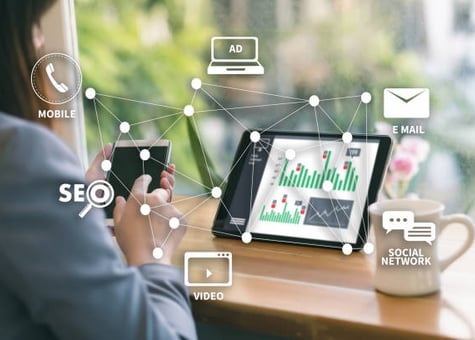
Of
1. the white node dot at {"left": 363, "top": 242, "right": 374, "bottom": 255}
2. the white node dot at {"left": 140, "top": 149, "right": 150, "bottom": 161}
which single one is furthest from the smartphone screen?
the white node dot at {"left": 363, "top": 242, "right": 374, "bottom": 255}

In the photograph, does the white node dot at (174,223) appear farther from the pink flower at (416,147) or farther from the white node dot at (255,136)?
the pink flower at (416,147)

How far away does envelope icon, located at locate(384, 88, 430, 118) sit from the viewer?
0.63 m

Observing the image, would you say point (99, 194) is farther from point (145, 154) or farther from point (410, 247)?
point (410, 247)

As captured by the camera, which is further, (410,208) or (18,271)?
(410,208)

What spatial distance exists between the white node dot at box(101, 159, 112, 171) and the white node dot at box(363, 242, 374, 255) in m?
0.26

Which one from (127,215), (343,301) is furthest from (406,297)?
(127,215)

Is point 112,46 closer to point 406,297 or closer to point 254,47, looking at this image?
point 254,47

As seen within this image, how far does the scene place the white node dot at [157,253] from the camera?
638 mm

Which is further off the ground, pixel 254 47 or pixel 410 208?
pixel 254 47

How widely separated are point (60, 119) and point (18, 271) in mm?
189

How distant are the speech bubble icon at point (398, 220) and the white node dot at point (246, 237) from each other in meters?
0.14

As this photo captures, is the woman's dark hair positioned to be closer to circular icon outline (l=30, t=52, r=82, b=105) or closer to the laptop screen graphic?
circular icon outline (l=30, t=52, r=82, b=105)

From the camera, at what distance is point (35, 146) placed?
1.66 ft

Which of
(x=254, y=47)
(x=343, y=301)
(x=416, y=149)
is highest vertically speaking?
(x=254, y=47)
